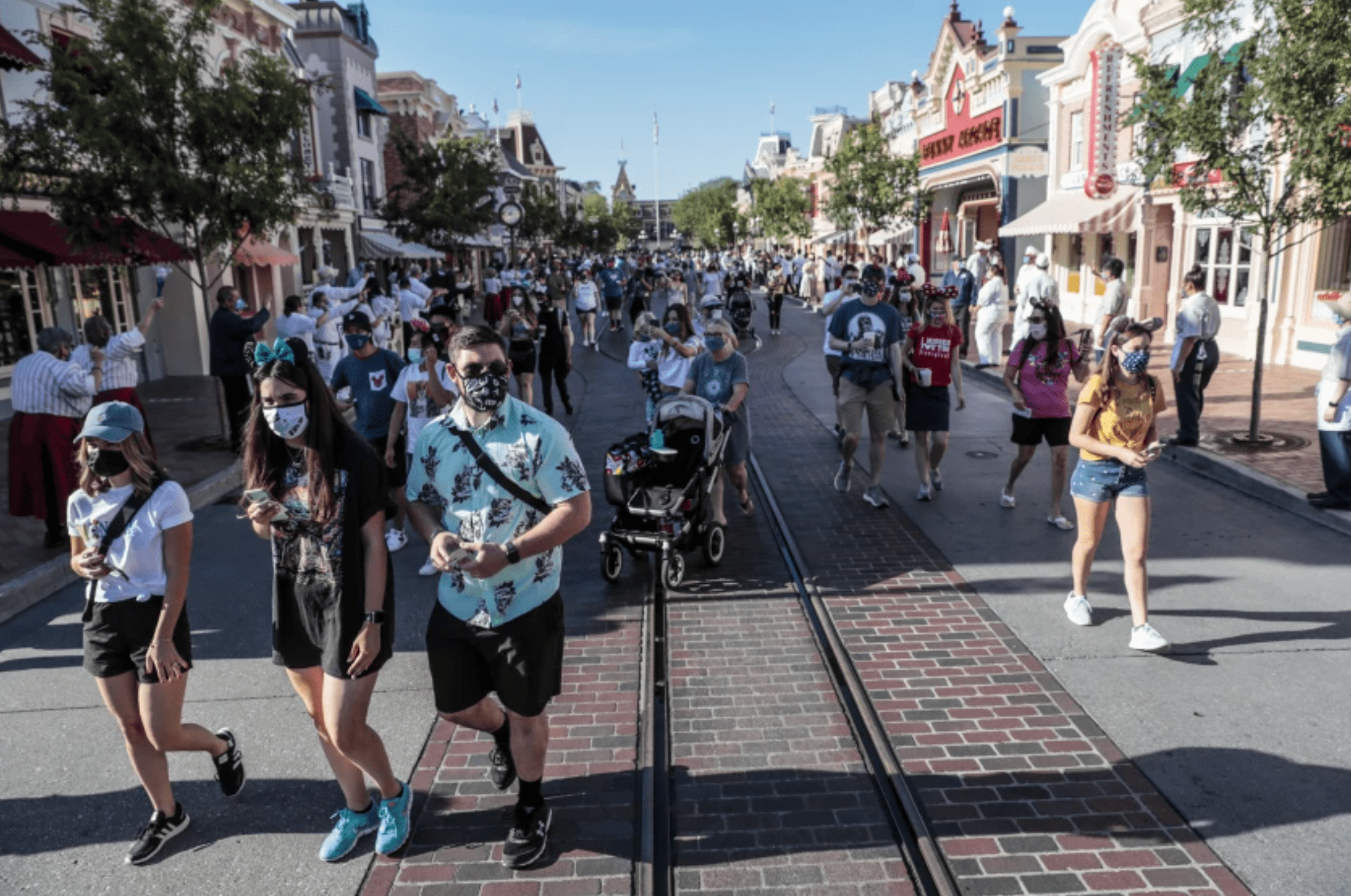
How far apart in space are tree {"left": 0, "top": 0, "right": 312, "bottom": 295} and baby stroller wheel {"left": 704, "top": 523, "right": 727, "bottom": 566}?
7.18 m

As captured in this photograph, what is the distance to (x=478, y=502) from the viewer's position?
10.8 ft

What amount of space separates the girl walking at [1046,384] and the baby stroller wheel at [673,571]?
2872 mm

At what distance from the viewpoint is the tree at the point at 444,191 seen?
29.7 metres

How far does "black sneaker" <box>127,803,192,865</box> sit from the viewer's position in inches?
145

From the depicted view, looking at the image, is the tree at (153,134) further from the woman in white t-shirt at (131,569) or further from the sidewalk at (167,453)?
the woman in white t-shirt at (131,569)

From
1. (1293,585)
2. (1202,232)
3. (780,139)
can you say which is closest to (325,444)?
(1293,585)

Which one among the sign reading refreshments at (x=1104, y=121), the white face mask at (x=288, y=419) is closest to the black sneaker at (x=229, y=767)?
the white face mask at (x=288, y=419)

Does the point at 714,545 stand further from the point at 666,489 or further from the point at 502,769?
the point at 502,769

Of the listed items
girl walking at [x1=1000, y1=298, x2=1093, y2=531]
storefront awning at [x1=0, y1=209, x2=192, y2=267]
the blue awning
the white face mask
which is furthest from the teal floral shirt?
the blue awning

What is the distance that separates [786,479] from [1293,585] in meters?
4.34

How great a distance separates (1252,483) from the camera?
28.4 feet

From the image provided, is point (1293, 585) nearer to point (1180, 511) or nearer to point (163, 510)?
point (1180, 511)

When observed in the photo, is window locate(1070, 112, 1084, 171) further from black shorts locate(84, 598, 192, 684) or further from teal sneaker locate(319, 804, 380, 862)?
black shorts locate(84, 598, 192, 684)

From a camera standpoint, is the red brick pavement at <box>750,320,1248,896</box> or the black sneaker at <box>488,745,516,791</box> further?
the black sneaker at <box>488,745,516,791</box>
